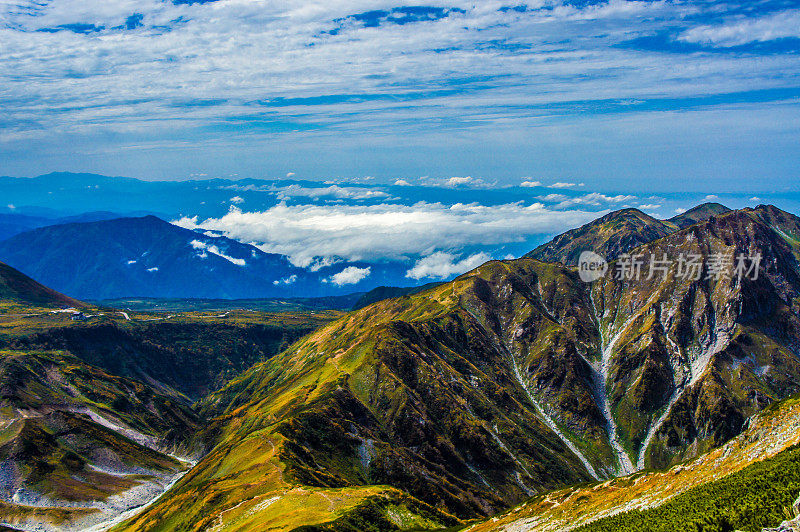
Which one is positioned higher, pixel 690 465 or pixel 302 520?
pixel 690 465

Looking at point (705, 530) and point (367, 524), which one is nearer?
point (705, 530)

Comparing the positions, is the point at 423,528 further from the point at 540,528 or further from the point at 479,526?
the point at 540,528

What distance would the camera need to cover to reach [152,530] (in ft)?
641

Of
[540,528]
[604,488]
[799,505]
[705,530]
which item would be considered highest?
[799,505]

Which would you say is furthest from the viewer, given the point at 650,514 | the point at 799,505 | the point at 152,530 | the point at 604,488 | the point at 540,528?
the point at 152,530

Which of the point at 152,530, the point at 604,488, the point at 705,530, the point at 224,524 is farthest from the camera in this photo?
the point at 152,530

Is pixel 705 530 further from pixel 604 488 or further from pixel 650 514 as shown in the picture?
pixel 604 488

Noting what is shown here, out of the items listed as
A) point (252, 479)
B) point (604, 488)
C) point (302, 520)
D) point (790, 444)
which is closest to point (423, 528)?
point (302, 520)

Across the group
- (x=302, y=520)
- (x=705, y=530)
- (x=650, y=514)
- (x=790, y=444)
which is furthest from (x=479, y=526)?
(x=705, y=530)

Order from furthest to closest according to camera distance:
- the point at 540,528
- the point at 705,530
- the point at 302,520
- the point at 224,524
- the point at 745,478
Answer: the point at 224,524, the point at 302,520, the point at 540,528, the point at 745,478, the point at 705,530

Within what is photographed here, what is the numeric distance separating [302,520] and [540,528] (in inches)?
2730

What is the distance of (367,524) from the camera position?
149500mm

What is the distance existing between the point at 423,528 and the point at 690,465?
276 feet

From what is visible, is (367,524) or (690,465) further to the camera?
(367,524)
